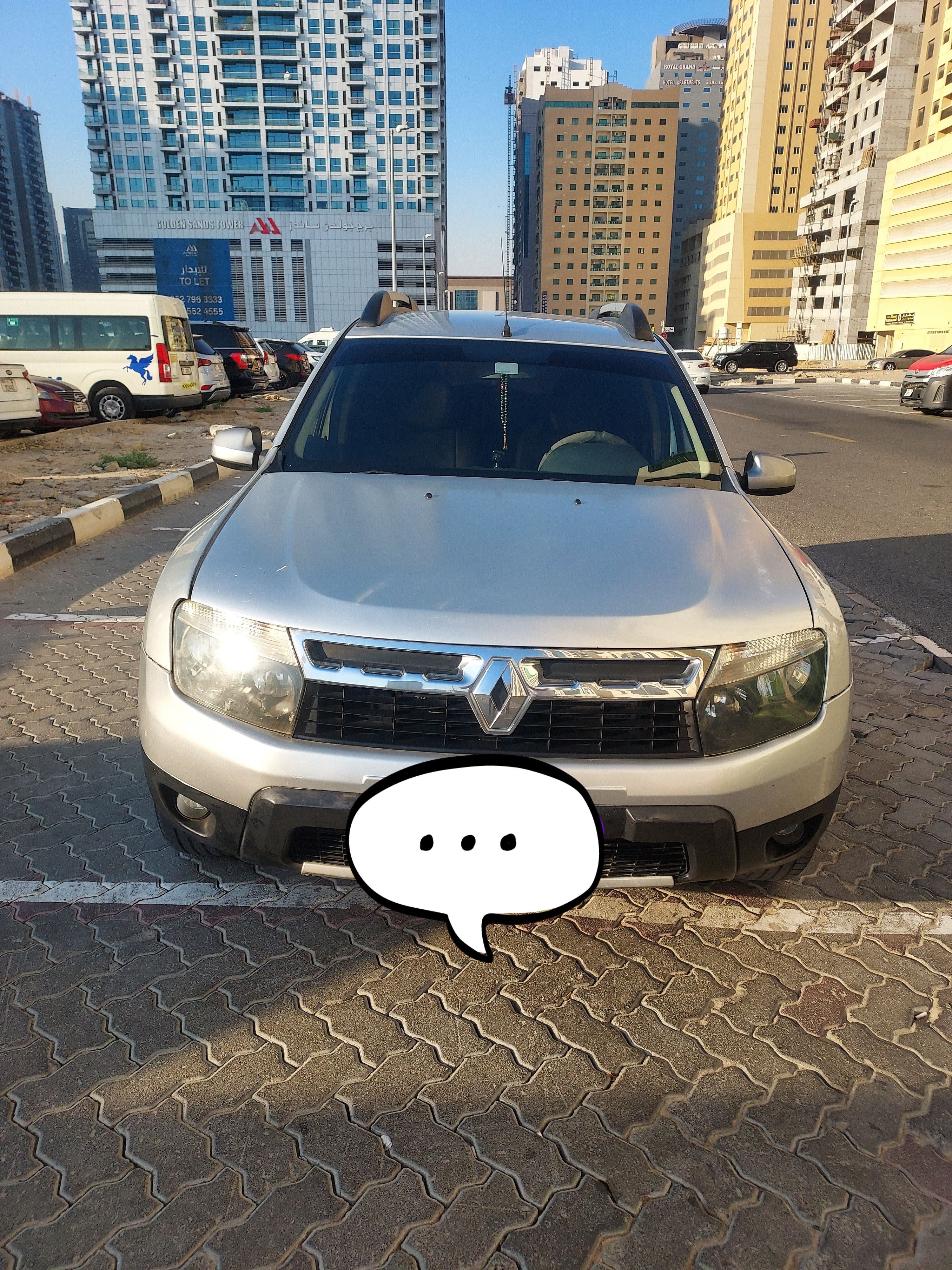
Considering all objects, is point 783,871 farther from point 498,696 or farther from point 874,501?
point 874,501

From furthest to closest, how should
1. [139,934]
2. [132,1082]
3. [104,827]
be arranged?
[104,827], [139,934], [132,1082]

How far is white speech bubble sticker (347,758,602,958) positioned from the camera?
2.03m

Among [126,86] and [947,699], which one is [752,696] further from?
[126,86]

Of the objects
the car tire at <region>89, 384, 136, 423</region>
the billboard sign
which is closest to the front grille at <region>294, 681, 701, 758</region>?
the car tire at <region>89, 384, 136, 423</region>

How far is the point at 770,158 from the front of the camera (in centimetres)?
11969

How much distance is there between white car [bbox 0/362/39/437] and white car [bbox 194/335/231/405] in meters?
4.55

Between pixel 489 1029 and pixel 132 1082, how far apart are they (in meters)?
0.82

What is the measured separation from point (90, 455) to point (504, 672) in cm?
1312

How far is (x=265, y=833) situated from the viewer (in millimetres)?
2117

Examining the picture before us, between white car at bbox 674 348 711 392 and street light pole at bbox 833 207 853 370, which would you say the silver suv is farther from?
street light pole at bbox 833 207 853 370

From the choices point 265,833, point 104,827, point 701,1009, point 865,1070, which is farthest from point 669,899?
point 104,827

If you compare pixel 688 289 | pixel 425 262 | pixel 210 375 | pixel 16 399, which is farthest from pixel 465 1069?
pixel 688 289

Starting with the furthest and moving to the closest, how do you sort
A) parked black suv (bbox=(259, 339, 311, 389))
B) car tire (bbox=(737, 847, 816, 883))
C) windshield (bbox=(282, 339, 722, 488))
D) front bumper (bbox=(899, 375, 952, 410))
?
1. parked black suv (bbox=(259, 339, 311, 389))
2. front bumper (bbox=(899, 375, 952, 410))
3. windshield (bbox=(282, 339, 722, 488))
4. car tire (bbox=(737, 847, 816, 883))

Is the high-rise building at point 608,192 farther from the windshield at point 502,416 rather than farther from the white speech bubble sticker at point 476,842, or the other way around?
the white speech bubble sticker at point 476,842
